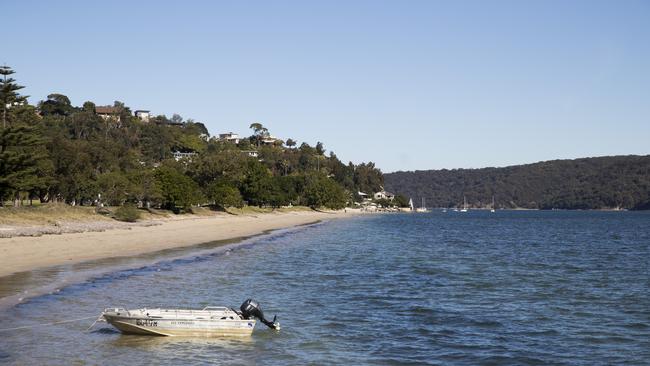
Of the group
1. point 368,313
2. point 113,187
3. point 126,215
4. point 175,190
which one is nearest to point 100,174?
point 113,187

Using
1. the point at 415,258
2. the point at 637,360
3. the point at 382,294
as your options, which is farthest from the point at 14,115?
the point at 637,360

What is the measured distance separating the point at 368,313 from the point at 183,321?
7950 mm

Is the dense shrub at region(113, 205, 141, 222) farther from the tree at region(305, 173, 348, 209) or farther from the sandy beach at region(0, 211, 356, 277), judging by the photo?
the tree at region(305, 173, 348, 209)

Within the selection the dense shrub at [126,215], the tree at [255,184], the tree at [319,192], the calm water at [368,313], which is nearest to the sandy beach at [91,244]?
the dense shrub at [126,215]

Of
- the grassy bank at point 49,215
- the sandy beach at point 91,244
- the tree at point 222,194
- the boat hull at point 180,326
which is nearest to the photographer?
the boat hull at point 180,326

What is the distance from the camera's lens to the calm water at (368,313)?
58.9ft

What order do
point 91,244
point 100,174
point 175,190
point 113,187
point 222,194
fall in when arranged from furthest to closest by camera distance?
1. point 222,194
2. point 175,190
3. point 100,174
4. point 113,187
5. point 91,244

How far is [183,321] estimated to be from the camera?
19562mm

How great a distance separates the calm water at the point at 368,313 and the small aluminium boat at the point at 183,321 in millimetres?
377

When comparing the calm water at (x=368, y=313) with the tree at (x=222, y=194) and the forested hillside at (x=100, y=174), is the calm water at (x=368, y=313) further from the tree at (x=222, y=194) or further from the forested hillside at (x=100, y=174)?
the tree at (x=222, y=194)

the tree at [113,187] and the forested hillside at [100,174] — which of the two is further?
the tree at [113,187]

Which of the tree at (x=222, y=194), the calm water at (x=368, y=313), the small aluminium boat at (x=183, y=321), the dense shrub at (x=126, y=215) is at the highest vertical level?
the tree at (x=222, y=194)

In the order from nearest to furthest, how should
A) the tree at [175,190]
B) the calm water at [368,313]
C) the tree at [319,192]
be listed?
the calm water at [368,313] < the tree at [175,190] < the tree at [319,192]

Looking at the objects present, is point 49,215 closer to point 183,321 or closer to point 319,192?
point 183,321
